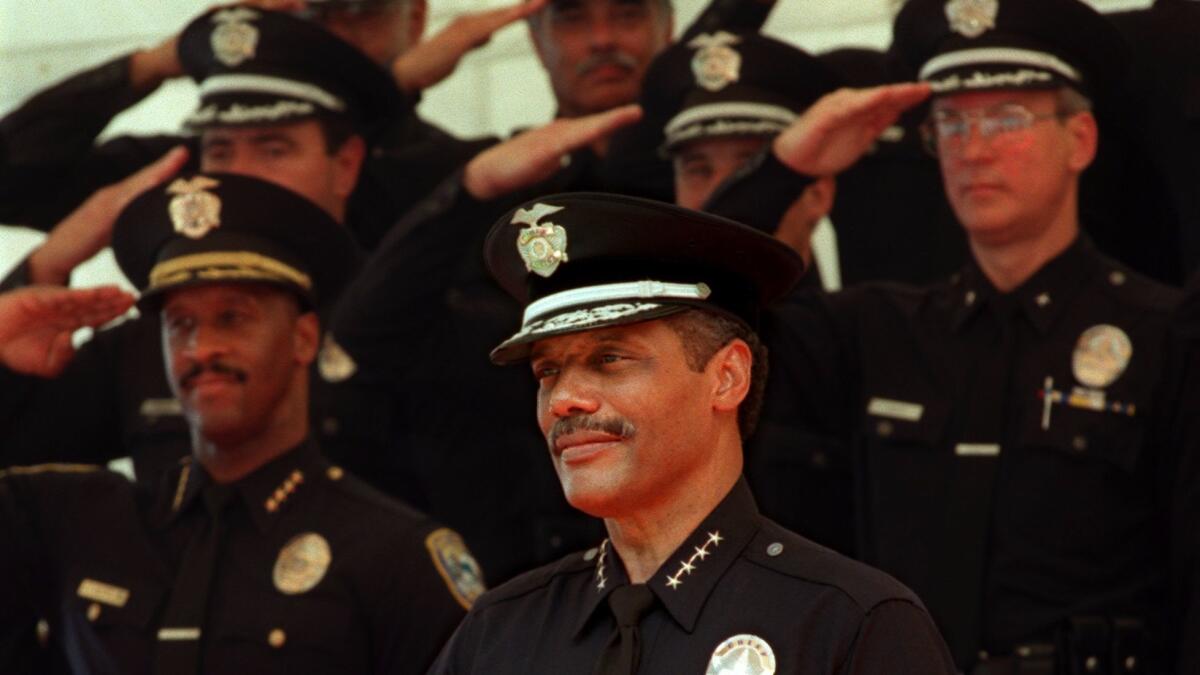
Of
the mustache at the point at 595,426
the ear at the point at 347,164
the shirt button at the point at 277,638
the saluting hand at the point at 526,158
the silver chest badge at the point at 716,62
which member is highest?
the mustache at the point at 595,426

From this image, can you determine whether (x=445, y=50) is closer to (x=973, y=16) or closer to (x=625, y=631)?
(x=973, y=16)

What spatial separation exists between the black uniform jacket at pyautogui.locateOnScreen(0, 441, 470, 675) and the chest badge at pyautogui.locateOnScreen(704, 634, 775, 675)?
1517 mm

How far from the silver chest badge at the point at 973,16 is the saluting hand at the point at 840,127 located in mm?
199

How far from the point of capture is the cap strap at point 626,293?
290cm

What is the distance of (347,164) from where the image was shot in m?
5.50

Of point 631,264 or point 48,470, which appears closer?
point 631,264

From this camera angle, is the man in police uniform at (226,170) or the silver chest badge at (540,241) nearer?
the silver chest badge at (540,241)

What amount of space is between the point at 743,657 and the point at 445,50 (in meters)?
3.26

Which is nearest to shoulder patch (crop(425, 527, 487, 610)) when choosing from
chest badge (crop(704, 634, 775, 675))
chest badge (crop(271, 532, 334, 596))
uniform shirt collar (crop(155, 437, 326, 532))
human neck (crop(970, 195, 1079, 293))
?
chest badge (crop(271, 532, 334, 596))

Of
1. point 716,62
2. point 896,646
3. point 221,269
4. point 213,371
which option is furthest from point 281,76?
point 896,646

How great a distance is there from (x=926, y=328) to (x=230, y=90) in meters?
1.93

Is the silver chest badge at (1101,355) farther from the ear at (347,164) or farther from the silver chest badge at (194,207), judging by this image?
the ear at (347,164)

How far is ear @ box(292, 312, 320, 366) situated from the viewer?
4629 millimetres

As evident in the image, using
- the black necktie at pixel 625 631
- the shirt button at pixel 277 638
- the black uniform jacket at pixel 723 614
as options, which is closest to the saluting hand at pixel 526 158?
the shirt button at pixel 277 638
